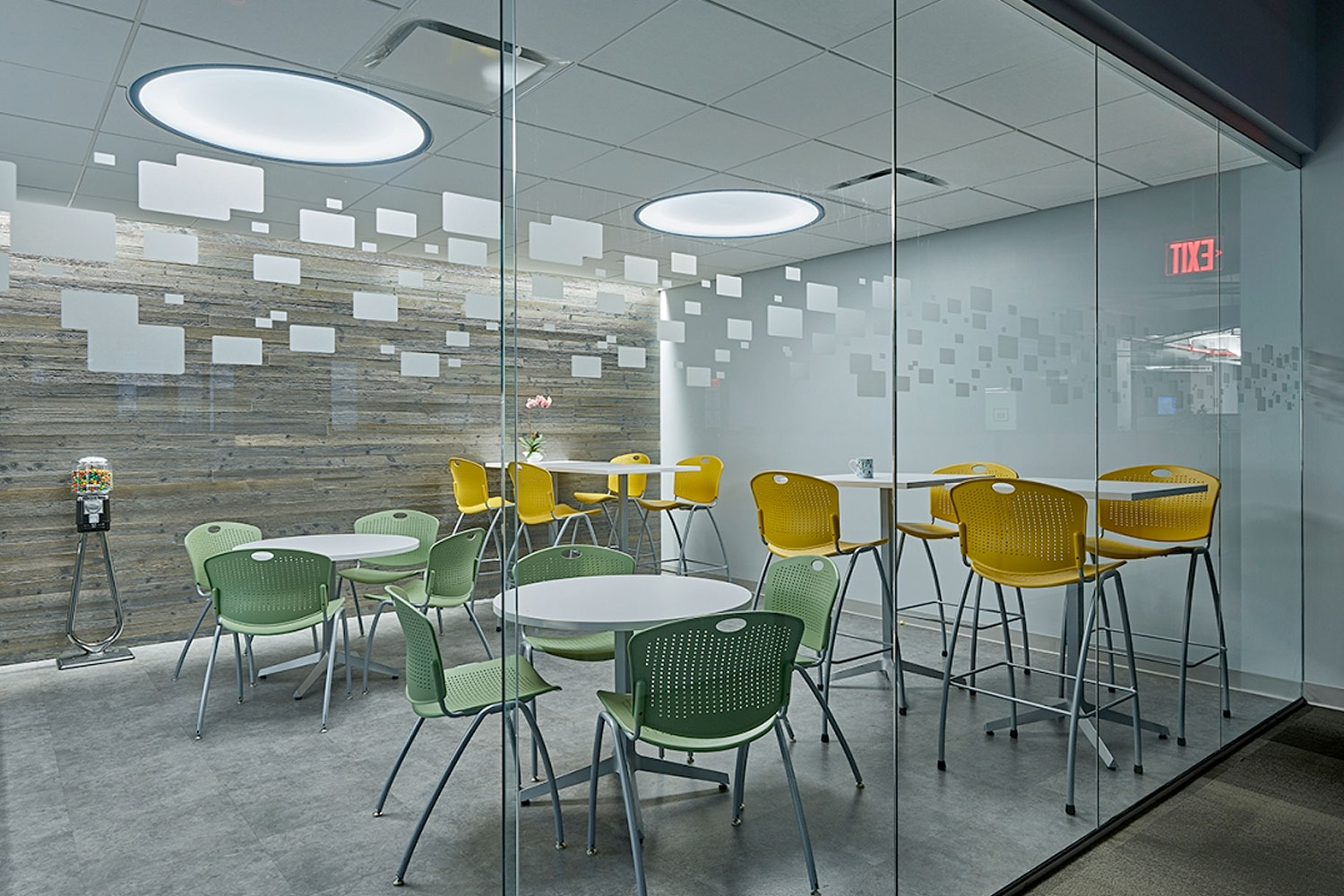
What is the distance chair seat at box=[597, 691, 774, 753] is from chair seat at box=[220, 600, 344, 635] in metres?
0.74

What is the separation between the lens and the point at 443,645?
2.04m

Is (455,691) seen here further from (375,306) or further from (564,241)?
(564,241)

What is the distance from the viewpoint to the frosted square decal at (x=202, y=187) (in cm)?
155

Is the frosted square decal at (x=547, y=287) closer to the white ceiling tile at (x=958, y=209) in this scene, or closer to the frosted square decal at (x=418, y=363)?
the frosted square decal at (x=418, y=363)

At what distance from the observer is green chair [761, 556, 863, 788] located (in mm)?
2326

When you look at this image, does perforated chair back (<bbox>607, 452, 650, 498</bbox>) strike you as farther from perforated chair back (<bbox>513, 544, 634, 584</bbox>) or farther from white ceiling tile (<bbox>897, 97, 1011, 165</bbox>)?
white ceiling tile (<bbox>897, 97, 1011, 165</bbox>)

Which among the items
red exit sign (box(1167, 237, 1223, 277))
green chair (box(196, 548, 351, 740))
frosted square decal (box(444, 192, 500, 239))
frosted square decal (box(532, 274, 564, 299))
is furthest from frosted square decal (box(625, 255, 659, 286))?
red exit sign (box(1167, 237, 1223, 277))

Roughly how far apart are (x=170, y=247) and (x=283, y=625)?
89 centimetres

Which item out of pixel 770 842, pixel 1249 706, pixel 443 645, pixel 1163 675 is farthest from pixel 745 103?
pixel 1249 706

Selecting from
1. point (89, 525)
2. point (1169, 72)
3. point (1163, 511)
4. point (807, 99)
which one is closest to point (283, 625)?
point (89, 525)

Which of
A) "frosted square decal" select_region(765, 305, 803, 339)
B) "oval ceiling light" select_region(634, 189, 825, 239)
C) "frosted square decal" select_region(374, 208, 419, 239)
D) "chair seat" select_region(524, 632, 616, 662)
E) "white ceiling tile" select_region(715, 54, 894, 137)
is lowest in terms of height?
"chair seat" select_region(524, 632, 616, 662)

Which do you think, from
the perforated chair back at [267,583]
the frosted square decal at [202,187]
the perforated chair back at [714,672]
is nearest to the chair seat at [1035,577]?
the perforated chair back at [714,672]

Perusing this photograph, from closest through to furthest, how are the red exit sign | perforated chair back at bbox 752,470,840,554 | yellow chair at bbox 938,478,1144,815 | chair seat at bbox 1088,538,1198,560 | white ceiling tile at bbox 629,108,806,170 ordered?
white ceiling tile at bbox 629,108,806,170
perforated chair back at bbox 752,470,840,554
yellow chair at bbox 938,478,1144,815
chair seat at bbox 1088,538,1198,560
the red exit sign

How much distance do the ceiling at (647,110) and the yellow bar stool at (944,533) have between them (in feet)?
2.68
